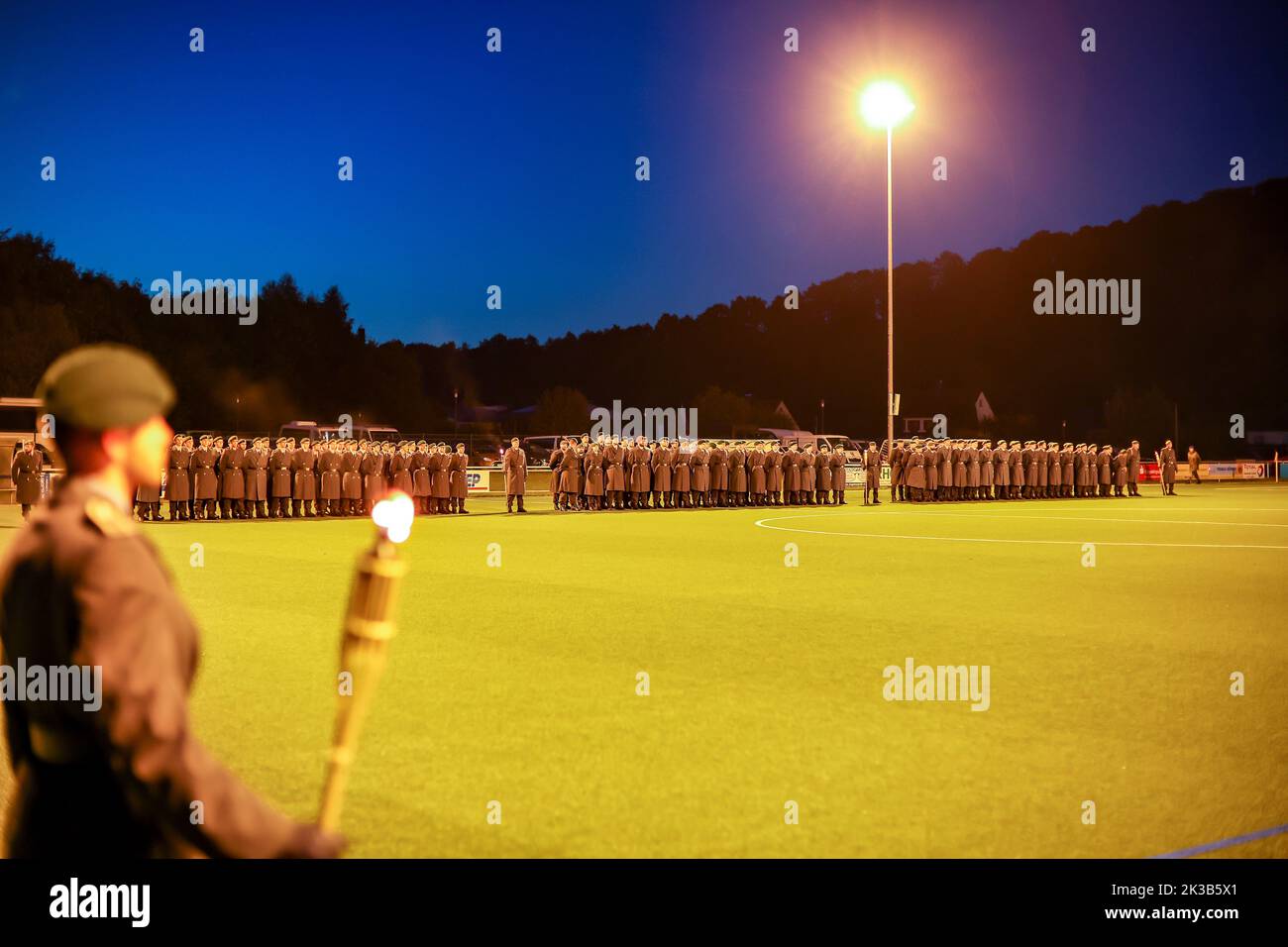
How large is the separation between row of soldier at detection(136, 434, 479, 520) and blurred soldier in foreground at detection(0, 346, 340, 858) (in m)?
24.2

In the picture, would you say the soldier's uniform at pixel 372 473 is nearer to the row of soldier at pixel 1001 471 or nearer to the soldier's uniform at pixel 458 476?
the soldier's uniform at pixel 458 476

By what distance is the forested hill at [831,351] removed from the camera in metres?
69.9

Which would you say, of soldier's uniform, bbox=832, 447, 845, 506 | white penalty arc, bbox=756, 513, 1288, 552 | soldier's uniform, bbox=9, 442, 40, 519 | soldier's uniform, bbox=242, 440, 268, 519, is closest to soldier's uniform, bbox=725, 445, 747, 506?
soldier's uniform, bbox=832, 447, 845, 506

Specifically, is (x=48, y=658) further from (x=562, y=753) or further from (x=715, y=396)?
(x=715, y=396)

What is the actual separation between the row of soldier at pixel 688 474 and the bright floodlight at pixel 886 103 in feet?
36.9

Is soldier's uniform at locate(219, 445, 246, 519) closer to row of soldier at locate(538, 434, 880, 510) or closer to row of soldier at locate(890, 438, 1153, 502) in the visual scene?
row of soldier at locate(538, 434, 880, 510)

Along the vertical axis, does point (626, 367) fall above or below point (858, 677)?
above

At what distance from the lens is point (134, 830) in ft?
7.56

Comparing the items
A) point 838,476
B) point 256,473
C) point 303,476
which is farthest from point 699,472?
point 256,473

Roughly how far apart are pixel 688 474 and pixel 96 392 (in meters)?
32.1

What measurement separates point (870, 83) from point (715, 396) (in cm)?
5117

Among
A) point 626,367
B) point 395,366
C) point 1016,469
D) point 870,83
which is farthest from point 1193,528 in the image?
point 626,367

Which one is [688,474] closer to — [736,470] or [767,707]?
[736,470]

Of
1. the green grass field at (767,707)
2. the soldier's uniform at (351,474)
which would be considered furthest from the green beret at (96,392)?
the soldier's uniform at (351,474)
